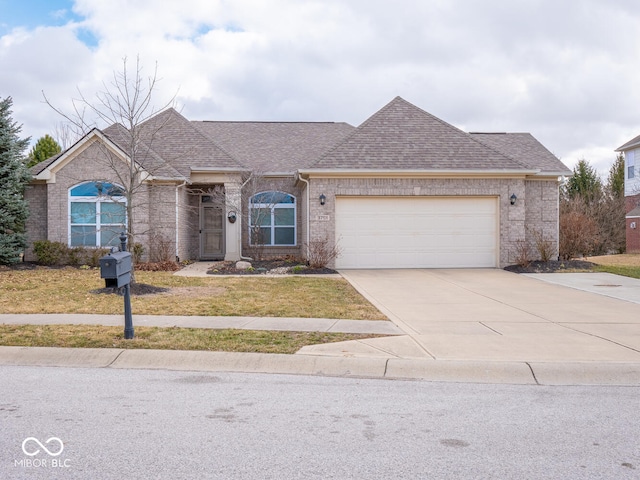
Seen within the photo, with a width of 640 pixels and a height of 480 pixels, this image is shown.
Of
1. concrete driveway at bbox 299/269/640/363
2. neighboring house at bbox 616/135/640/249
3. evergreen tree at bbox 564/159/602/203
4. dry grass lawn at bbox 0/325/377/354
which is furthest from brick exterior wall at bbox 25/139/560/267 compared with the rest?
evergreen tree at bbox 564/159/602/203

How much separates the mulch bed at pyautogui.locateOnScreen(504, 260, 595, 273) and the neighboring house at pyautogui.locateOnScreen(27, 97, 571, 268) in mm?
697

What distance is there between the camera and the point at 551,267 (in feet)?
59.7

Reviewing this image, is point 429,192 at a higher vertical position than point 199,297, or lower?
higher

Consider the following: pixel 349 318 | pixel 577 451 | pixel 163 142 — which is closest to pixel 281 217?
pixel 163 142

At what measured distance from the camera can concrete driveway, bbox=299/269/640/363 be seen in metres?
7.42

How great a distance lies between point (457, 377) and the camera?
6.70 m

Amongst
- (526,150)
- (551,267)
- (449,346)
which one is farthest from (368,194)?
(449,346)

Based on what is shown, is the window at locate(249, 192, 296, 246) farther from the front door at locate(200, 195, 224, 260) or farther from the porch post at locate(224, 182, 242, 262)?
the front door at locate(200, 195, 224, 260)

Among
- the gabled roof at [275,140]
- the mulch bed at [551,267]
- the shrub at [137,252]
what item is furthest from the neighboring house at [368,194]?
the gabled roof at [275,140]

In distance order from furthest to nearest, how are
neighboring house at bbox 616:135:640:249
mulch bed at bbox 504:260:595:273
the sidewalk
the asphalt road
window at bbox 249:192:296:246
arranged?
neighboring house at bbox 616:135:640:249 → window at bbox 249:192:296:246 → mulch bed at bbox 504:260:595:273 → the sidewalk → the asphalt road

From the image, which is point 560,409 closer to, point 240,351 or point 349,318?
point 240,351

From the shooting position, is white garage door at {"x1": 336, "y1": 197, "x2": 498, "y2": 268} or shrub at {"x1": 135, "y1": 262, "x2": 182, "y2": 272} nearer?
shrub at {"x1": 135, "y1": 262, "x2": 182, "y2": 272}

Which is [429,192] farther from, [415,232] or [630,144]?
[630,144]

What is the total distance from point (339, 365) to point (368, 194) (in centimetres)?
1200
